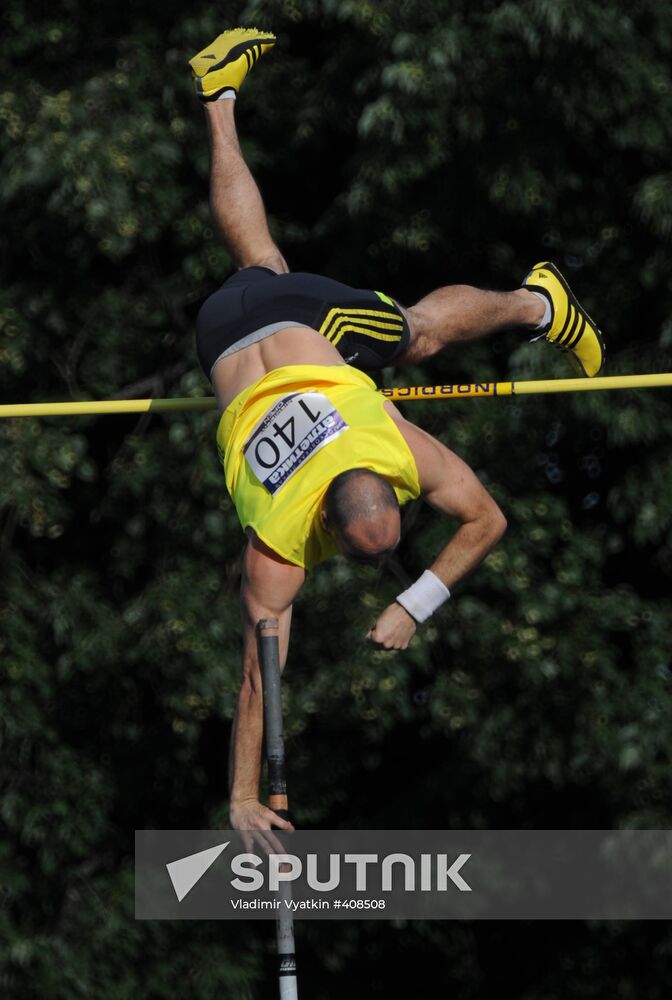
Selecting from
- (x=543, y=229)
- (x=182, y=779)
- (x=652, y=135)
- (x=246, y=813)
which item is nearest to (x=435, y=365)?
(x=543, y=229)

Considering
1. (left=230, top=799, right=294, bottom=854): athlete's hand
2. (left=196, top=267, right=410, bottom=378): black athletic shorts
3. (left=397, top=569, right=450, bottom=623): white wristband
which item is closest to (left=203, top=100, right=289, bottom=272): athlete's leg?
(left=196, top=267, right=410, bottom=378): black athletic shorts

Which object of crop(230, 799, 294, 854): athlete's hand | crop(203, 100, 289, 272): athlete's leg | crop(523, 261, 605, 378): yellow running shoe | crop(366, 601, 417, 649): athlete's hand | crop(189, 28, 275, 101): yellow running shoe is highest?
crop(189, 28, 275, 101): yellow running shoe

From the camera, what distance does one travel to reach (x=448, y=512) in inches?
301

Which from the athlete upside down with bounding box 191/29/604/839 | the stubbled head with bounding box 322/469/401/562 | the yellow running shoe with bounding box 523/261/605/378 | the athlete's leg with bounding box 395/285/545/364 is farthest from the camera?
the yellow running shoe with bounding box 523/261/605/378

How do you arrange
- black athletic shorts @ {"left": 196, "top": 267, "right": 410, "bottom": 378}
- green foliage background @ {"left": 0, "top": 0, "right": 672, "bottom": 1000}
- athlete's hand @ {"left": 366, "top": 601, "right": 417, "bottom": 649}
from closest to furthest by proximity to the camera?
athlete's hand @ {"left": 366, "top": 601, "right": 417, "bottom": 649} → black athletic shorts @ {"left": 196, "top": 267, "right": 410, "bottom": 378} → green foliage background @ {"left": 0, "top": 0, "right": 672, "bottom": 1000}

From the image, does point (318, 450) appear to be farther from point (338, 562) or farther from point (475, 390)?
point (338, 562)

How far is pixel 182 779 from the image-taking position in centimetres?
1263

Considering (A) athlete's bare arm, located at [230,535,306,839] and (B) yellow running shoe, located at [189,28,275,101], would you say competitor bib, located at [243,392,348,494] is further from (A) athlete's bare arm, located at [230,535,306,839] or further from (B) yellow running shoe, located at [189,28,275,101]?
(B) yellow running shoe, located at [189,28,275,101]

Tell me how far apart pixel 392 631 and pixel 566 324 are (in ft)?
5.34

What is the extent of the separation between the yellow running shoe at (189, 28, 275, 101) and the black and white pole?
2390 mm

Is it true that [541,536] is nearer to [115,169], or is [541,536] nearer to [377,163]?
[377,163]

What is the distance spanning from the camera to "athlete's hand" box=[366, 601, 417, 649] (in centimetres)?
742

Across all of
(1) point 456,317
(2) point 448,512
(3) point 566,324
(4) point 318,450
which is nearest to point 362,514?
(4) point 318,450

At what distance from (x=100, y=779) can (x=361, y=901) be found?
4.81 ft
